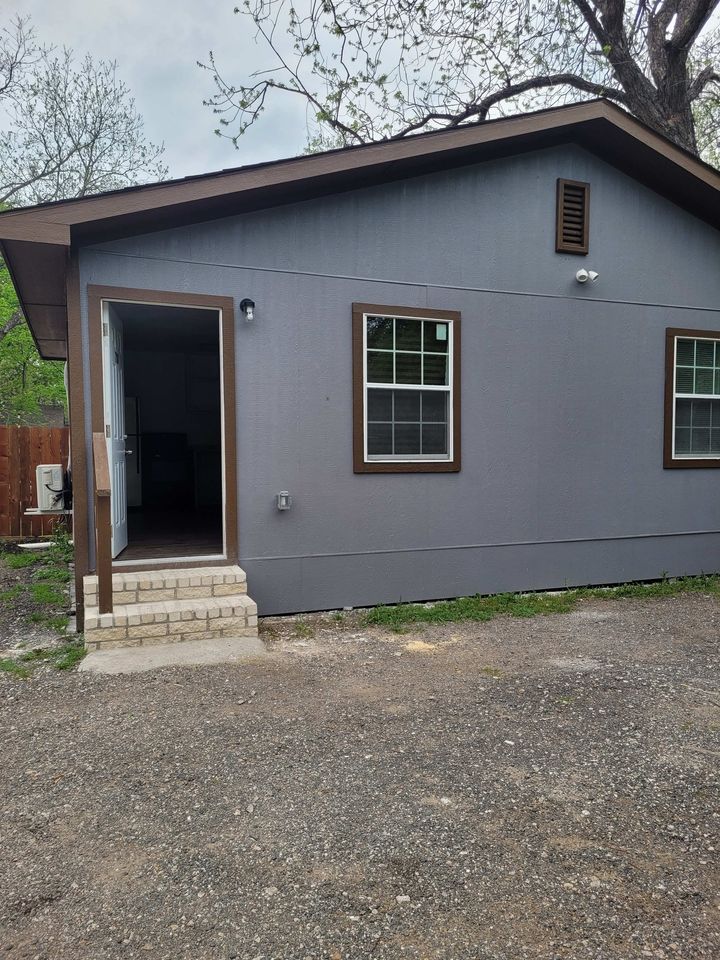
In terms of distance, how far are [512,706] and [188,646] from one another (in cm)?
218

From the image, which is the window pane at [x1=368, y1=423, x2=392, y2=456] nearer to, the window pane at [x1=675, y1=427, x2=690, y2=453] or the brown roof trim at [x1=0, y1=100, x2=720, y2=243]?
the brown roof trim at [x1=0, y1=100, x2=720, y2=243]

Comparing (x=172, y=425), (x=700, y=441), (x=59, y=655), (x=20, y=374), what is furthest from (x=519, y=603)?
(x=20, y=374)

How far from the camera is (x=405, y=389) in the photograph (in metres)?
5.59

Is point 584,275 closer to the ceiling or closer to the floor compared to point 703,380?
closer to the ceiling

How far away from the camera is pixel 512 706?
11.5ft

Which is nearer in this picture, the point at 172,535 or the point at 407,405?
the point at 407,405

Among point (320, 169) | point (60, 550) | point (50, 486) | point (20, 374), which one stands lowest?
point (60, 550)

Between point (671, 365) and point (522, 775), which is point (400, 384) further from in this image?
point (522, 775)

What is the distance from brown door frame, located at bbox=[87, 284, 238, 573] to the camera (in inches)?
187

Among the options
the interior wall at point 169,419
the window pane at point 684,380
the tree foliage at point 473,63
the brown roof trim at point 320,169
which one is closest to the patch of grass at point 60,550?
the interior wall at point 169,419

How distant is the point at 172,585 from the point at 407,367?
263 cm

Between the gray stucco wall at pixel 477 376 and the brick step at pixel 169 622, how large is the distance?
560mm

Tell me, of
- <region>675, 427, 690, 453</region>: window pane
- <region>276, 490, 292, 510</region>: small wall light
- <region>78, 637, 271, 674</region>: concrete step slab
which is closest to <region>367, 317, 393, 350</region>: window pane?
<region>276, 490, 292, 510</region>: small wall light

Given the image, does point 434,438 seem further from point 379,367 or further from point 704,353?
point 704,353
